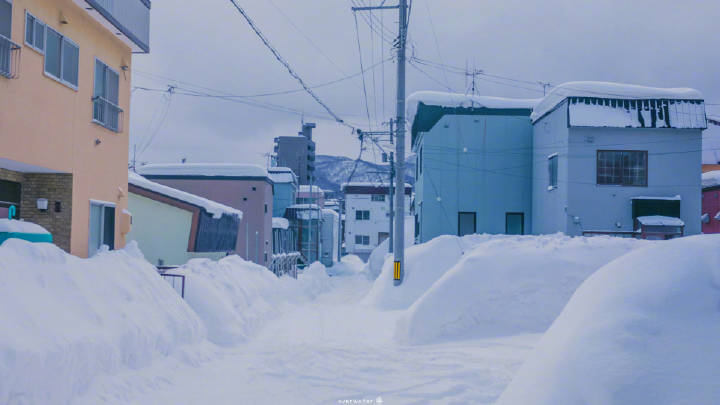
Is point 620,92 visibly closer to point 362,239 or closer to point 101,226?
point 101,226

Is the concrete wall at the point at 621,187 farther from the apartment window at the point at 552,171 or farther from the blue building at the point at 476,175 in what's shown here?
the blue building at the point at 476,175

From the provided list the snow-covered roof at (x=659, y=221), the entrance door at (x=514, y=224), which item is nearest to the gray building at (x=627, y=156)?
the snow-covered roof at (x=659, y=221)

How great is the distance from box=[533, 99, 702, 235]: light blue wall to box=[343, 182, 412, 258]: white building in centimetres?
4066

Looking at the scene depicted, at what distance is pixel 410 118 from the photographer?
114 feet

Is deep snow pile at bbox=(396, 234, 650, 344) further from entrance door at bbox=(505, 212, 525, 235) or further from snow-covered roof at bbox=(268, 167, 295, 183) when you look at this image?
snow-covered roof at bbox=(268, 167, 295, 183)

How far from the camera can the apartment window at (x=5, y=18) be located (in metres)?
10.9

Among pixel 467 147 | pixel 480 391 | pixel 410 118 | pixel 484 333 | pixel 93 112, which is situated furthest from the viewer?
pixel 410 118

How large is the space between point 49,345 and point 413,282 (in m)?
15.1

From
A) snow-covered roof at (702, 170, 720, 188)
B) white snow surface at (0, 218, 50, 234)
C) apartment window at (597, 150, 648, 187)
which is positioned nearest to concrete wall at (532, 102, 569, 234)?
apartment window at (597, 150, 648, 187)

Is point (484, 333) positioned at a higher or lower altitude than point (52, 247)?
lower

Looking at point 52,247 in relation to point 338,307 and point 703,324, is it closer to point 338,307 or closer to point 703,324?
point 703,324

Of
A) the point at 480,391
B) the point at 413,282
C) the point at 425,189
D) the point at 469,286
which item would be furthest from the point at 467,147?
the point at 480,391

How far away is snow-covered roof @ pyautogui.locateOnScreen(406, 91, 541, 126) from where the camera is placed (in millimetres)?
32469

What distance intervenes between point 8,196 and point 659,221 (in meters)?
21.9
